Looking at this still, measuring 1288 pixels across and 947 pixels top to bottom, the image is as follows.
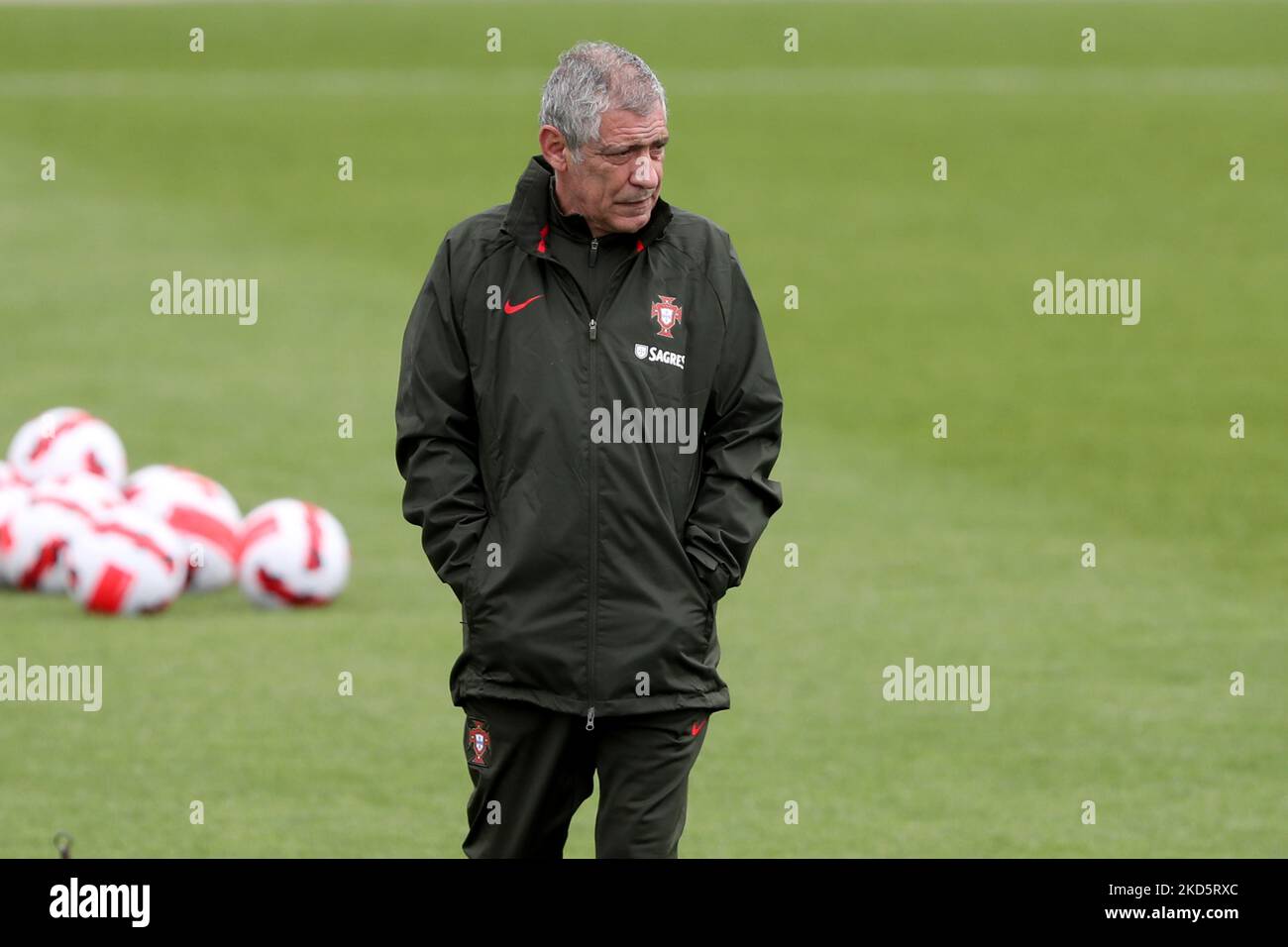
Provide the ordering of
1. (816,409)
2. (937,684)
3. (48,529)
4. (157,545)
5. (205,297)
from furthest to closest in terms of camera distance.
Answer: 1. (205,297)
2. (816,409)
3. (48,529)
4. (157,545)
5. (937,684)

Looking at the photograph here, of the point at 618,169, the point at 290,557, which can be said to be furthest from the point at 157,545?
the point at 618,169

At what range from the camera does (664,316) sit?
5359 mm

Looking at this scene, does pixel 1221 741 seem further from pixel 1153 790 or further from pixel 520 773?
pixel 520 773

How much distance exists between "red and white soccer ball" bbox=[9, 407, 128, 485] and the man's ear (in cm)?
847

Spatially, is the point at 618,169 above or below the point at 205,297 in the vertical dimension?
above

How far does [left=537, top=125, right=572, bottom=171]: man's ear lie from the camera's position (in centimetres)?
532

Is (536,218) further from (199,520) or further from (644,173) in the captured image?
(199,520)

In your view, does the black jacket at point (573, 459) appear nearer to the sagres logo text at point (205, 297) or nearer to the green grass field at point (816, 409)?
the green grass field at point (816, 409)

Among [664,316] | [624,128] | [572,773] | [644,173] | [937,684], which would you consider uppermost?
[624,128]

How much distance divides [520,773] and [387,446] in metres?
11.5

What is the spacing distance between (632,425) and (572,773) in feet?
Answer: 3.07

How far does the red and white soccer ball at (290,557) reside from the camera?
11.8 m
